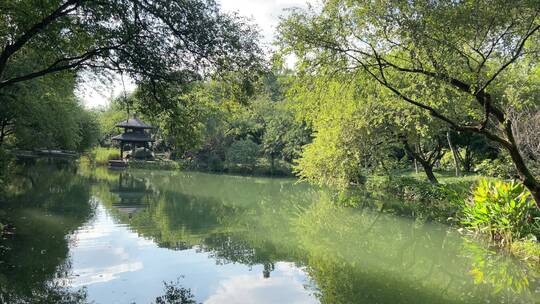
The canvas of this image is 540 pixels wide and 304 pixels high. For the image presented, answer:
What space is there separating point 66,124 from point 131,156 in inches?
720

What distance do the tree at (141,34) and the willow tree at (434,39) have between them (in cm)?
167

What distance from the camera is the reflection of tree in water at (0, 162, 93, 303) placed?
6.52m

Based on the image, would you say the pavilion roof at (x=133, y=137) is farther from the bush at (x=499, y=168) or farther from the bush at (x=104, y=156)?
the bush at (x=499, y=168)

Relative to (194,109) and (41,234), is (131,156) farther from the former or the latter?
(194,109)

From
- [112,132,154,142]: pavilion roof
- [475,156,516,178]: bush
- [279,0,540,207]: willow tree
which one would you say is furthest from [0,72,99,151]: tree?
[475,156,516,178]: bush

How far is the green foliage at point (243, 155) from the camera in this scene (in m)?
37.1

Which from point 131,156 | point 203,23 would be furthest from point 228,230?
point 131,156

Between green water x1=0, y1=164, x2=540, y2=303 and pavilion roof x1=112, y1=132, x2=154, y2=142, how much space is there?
952 inches

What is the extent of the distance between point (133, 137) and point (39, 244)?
33177 mm

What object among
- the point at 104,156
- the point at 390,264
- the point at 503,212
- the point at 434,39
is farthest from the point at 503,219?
the point at 104,156

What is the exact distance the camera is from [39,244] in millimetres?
9352

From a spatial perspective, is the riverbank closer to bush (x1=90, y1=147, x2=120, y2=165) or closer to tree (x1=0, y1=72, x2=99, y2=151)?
tree (x1=0, y1=72, x2=99, y2=151)

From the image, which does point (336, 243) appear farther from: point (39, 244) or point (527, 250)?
point (39, 244)

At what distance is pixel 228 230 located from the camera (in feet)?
42.0
